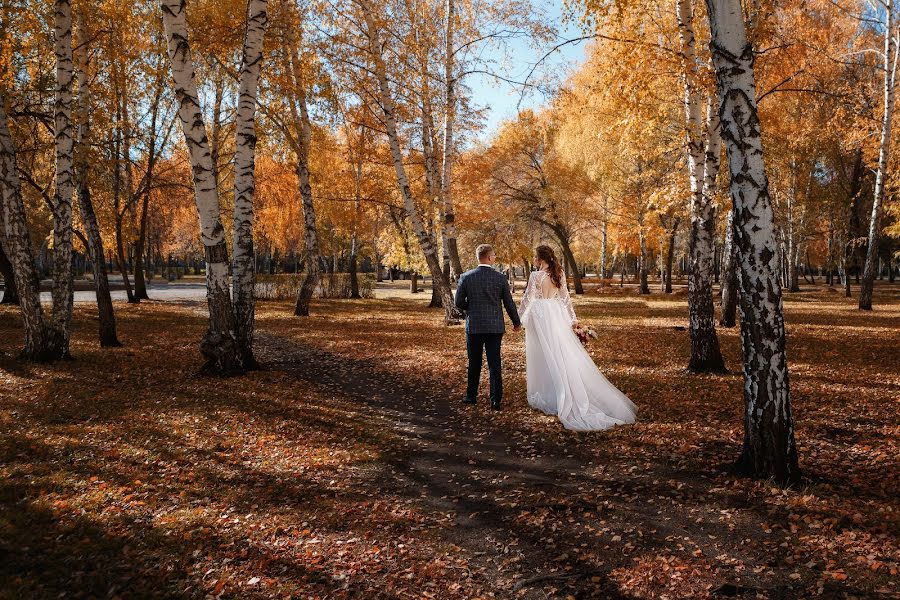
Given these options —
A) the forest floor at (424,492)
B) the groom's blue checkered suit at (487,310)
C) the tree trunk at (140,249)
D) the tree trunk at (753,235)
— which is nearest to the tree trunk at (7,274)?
the tree trunk at (140,249)

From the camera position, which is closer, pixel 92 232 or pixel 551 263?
pixel 551 263

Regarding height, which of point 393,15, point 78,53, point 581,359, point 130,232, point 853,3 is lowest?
point 581,359

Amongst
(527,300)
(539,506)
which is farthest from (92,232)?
(539,506)

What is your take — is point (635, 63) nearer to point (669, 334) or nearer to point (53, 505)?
point (669, 334)

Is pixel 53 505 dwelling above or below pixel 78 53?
below

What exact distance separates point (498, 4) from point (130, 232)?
18.5 metres

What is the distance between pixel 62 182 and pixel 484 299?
27.0 ft

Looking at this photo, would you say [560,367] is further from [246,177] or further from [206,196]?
[246,177]

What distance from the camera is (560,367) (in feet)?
22.6

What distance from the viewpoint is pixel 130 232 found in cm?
2452

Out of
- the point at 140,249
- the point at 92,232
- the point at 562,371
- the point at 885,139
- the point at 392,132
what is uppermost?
the point at 885,139

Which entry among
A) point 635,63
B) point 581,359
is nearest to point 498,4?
point 635,63

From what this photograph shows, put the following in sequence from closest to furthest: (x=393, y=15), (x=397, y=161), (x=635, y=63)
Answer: (x=635, y=63), (x=397, y=161), (x=393, y=15)

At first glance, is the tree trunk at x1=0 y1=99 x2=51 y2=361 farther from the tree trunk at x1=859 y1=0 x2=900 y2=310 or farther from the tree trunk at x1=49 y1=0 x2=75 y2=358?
the tree trunk at x1=859 y1=0 x2=900 y2=310
